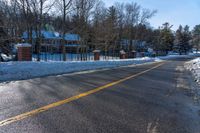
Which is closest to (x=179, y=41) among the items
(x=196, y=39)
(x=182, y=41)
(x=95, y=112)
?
(x=182, y=41)

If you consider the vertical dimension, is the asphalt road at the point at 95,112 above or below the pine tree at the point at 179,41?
below

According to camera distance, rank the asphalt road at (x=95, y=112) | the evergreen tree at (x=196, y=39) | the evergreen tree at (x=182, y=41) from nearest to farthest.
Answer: the asphalt road at (x=95, y=112) → the evergreen tree at (x=182, y=41) → the evergreen tree at (x=196, y=39)

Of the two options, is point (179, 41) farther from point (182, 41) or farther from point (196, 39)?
point (196, 39)

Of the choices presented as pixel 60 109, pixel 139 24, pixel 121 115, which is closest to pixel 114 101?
pixel 121 115

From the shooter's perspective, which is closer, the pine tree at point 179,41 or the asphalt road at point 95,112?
the asphalt road at point 95,112

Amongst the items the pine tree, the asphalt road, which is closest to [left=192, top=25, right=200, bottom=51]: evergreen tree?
the pine tree

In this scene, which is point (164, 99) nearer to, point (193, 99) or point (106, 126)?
point (193, 99)

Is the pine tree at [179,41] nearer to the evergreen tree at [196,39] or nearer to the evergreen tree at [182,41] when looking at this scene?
the evergreen tree at [182,41]

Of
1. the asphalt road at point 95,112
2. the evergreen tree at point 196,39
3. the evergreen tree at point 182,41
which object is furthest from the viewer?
the evergreen tree at point 196,39

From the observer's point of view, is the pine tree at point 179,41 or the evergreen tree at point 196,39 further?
the evergreen tree at point 196,39

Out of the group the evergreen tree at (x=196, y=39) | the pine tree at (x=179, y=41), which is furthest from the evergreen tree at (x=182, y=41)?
the evergreen tree at (x=196, y=39)

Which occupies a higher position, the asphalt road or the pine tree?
the pine tree

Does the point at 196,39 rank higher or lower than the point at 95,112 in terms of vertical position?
higher

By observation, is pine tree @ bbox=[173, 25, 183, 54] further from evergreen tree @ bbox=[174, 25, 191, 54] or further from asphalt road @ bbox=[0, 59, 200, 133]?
asphalt road @ bbox=[0, 59, 200, 133]
